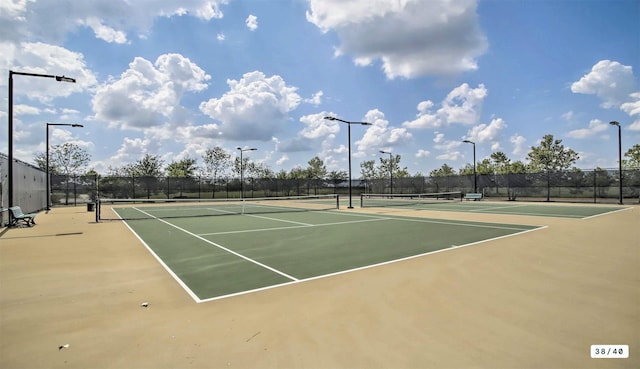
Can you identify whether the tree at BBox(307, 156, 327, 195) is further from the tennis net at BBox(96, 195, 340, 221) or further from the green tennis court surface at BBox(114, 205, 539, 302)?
the green tennis court surface at BBox(114, 205, 539, 302)

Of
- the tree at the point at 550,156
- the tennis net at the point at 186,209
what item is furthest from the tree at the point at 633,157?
the tennis net at the point at 186,209

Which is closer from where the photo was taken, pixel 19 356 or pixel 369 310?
pixel 19 356

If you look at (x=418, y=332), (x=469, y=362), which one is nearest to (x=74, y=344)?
(x=418, y=332)

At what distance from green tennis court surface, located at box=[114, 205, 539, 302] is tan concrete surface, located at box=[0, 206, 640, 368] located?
0.47 metres

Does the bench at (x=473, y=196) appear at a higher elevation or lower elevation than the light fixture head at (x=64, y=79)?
lower

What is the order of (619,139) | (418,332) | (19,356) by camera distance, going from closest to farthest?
(19,356), (418,332), (619,139)

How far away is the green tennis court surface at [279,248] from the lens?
563 cm

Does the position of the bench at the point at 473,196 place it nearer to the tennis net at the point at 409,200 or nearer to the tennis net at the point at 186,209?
the tennis net at the point at 409,200

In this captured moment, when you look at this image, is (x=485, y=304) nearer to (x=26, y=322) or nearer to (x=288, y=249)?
(x=288, y=249)

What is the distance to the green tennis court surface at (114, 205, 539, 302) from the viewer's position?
18.5 feet

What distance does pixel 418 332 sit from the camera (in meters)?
3.49

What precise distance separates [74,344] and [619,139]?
108 ft

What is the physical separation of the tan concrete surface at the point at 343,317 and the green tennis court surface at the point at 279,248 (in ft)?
1.55

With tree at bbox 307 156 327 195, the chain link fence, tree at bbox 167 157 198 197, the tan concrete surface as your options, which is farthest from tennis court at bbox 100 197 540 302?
tree at bbox 307 156 327 195
